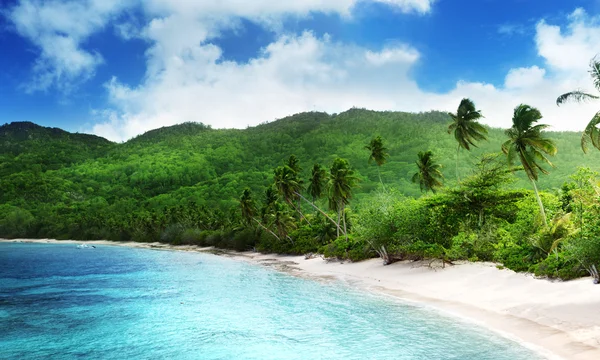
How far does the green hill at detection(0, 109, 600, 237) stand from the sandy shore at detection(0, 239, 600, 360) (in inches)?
3095

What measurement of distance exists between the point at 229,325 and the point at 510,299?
15950 mm

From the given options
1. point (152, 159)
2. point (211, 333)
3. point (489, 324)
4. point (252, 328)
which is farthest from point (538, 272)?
point (152, 159)

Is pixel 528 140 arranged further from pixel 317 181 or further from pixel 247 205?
pixel 247 205

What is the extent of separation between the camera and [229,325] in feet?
79.3

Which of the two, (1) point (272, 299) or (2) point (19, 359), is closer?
(2) point (19, 359)

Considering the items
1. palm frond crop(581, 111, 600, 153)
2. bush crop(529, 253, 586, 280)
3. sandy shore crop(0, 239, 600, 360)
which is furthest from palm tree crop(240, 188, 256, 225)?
palm frond crop(581, 111, 600, 153)

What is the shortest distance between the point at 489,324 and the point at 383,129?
14089cm

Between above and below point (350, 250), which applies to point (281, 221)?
above

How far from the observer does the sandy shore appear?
1706 cm

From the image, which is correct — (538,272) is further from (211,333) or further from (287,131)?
(287,131)

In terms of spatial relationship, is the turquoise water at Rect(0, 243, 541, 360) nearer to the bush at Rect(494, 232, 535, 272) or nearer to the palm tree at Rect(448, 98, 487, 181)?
the bush at Rect(494, 232, 535, 272)

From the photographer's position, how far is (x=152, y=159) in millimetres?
171125

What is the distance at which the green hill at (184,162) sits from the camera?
135 metres

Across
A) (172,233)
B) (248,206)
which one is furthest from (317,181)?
(172,233)
